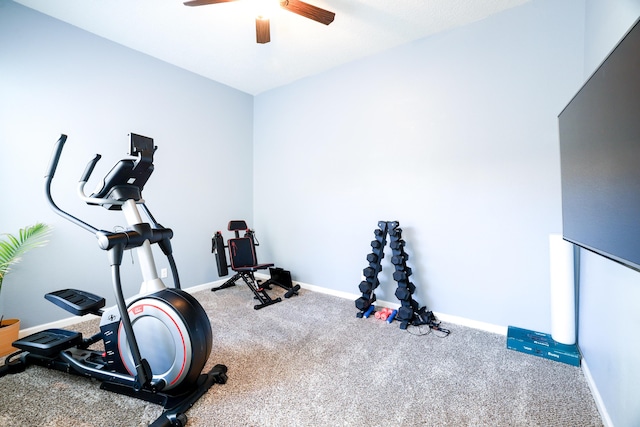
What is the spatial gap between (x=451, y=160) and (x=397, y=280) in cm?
134

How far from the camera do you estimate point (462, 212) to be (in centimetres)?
274

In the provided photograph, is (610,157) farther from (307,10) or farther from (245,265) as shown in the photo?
(245,265)

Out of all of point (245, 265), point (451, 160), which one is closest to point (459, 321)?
point (451, 160)

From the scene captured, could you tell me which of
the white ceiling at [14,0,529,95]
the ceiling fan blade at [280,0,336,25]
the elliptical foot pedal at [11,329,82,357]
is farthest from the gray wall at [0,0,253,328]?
the ceiling fan blade at [280,0,336,25]

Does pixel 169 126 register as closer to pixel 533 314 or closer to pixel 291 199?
pixel 291 199

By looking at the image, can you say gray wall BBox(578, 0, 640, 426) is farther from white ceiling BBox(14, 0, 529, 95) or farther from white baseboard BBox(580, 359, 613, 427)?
white ceiling BBox(14, 0, 529, 95)

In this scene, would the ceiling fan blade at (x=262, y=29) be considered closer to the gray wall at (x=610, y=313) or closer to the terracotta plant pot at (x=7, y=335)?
the gray wall at (x=610, y=313)

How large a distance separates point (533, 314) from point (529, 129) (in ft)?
5.38

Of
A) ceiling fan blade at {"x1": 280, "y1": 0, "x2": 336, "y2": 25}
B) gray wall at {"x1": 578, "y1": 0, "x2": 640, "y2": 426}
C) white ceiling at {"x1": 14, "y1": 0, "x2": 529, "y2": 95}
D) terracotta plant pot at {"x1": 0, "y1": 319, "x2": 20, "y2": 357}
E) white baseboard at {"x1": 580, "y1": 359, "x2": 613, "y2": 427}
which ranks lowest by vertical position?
white baseboard at {"x1": 580, "y1": 359, "x2": 613, "y2": 427}

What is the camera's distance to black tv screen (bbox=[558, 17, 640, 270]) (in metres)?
0.77

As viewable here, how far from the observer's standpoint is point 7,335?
2.17m

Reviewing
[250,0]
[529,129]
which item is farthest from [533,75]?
[250,0]

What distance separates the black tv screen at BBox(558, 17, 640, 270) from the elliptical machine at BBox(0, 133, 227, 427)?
1.93m

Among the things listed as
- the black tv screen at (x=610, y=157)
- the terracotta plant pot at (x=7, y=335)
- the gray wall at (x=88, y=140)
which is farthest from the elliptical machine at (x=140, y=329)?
the black tv screen at (x=610, y=157)
